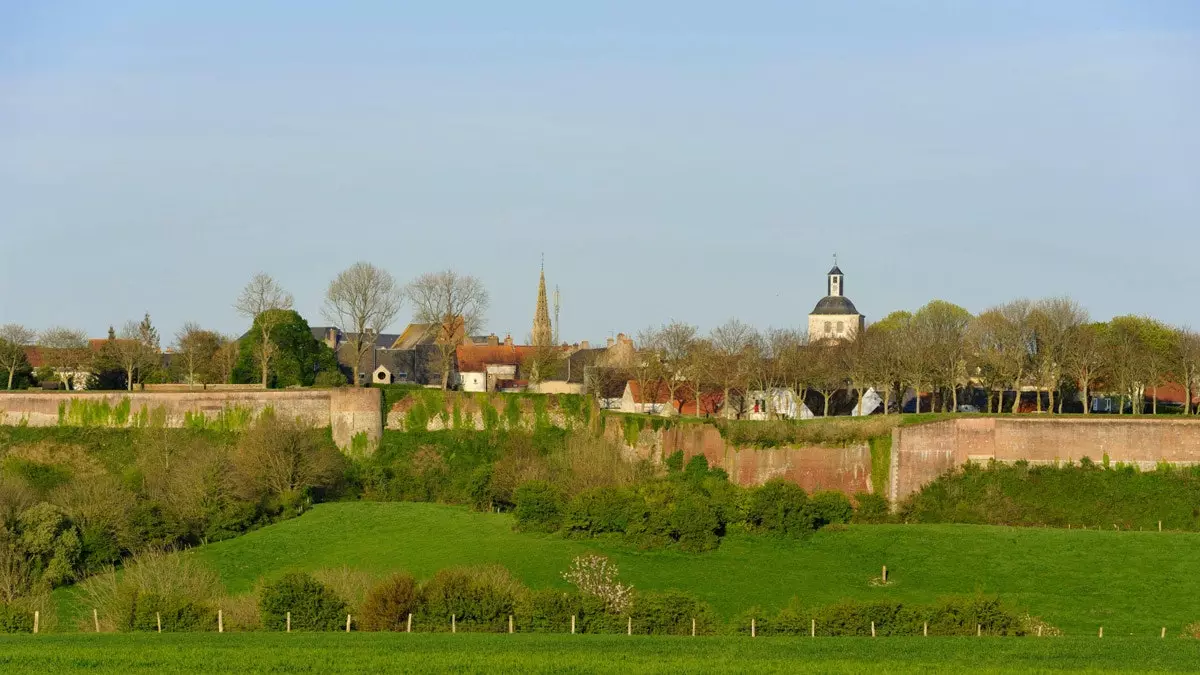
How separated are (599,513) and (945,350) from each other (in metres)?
24.5

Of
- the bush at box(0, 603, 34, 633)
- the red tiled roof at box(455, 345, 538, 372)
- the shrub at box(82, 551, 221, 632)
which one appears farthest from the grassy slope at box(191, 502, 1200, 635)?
the red tiled roof at box(455, 345, 538, 372)

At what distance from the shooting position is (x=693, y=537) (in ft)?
176

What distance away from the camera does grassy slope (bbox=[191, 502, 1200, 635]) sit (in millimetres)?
47125

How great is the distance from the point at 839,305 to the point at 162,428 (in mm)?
59509

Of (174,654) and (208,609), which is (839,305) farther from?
(174,654)

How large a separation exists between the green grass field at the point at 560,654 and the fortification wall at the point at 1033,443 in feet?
70.7

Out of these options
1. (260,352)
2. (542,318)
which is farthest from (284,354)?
(542,318)

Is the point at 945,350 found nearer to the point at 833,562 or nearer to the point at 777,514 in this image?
the point at 777,514

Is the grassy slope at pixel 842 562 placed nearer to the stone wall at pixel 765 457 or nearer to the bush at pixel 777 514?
the bush at pixel 777 514

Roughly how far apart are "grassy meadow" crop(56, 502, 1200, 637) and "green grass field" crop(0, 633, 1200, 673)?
27.6ft

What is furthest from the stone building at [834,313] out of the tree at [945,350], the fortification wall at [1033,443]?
the fortification wall at [1033,443]

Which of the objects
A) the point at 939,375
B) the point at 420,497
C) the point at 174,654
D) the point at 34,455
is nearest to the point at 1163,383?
the point at 939,375

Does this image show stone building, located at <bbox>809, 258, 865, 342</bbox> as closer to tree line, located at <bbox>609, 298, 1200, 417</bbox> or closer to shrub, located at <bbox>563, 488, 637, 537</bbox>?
tree line, located at <bbox>609, 298, 1200, 417</bbox>

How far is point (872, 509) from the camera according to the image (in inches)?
2328
